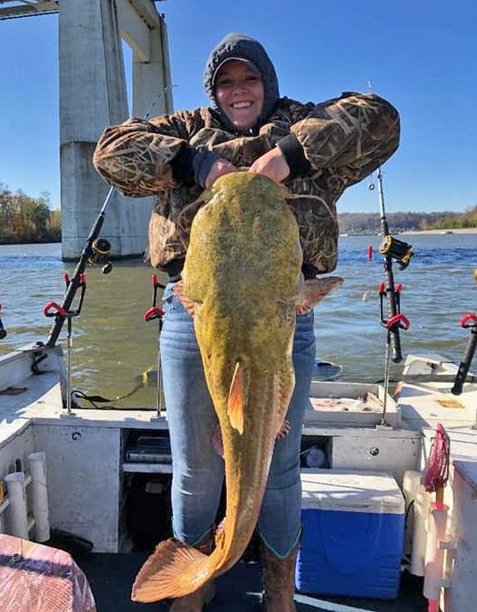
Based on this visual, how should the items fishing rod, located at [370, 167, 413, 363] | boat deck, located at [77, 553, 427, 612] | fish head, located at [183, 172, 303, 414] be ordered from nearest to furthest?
fish head, located at [183, 172, 303, 414] < boat deck, located at [77, 553, 427, 612] < fishing rod, located at [370, 167, 413, 363]

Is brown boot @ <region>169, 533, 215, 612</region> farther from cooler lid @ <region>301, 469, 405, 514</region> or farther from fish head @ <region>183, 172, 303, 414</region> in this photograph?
fish head @ <region>183, 172, 303, 414</region>

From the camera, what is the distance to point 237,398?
156 cm

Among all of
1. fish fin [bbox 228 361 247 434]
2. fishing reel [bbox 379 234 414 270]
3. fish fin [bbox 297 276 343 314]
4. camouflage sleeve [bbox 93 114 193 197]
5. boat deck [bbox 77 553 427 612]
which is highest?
camouflage sleeve [bbox 93 114 193 197]

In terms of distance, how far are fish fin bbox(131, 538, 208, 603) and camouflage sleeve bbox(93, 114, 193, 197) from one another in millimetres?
1278

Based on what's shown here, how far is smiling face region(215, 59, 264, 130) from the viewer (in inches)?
82.6

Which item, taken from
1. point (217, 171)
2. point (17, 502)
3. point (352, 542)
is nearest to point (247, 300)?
point (217, 171)

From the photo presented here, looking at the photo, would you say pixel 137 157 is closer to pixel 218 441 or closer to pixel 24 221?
pixel 218 441

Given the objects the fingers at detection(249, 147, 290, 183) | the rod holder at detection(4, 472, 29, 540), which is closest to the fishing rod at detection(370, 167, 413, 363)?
the fingers at detection(249, 147, 290, 183)

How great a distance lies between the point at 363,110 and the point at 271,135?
0.35 m

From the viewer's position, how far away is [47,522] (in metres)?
3.16

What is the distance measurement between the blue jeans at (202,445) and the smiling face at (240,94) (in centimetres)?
68

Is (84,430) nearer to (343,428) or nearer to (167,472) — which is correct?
(167,472)

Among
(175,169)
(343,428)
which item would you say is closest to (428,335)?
(343,428)

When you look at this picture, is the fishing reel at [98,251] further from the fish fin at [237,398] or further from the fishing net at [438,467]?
the fish fin at [237,398]
